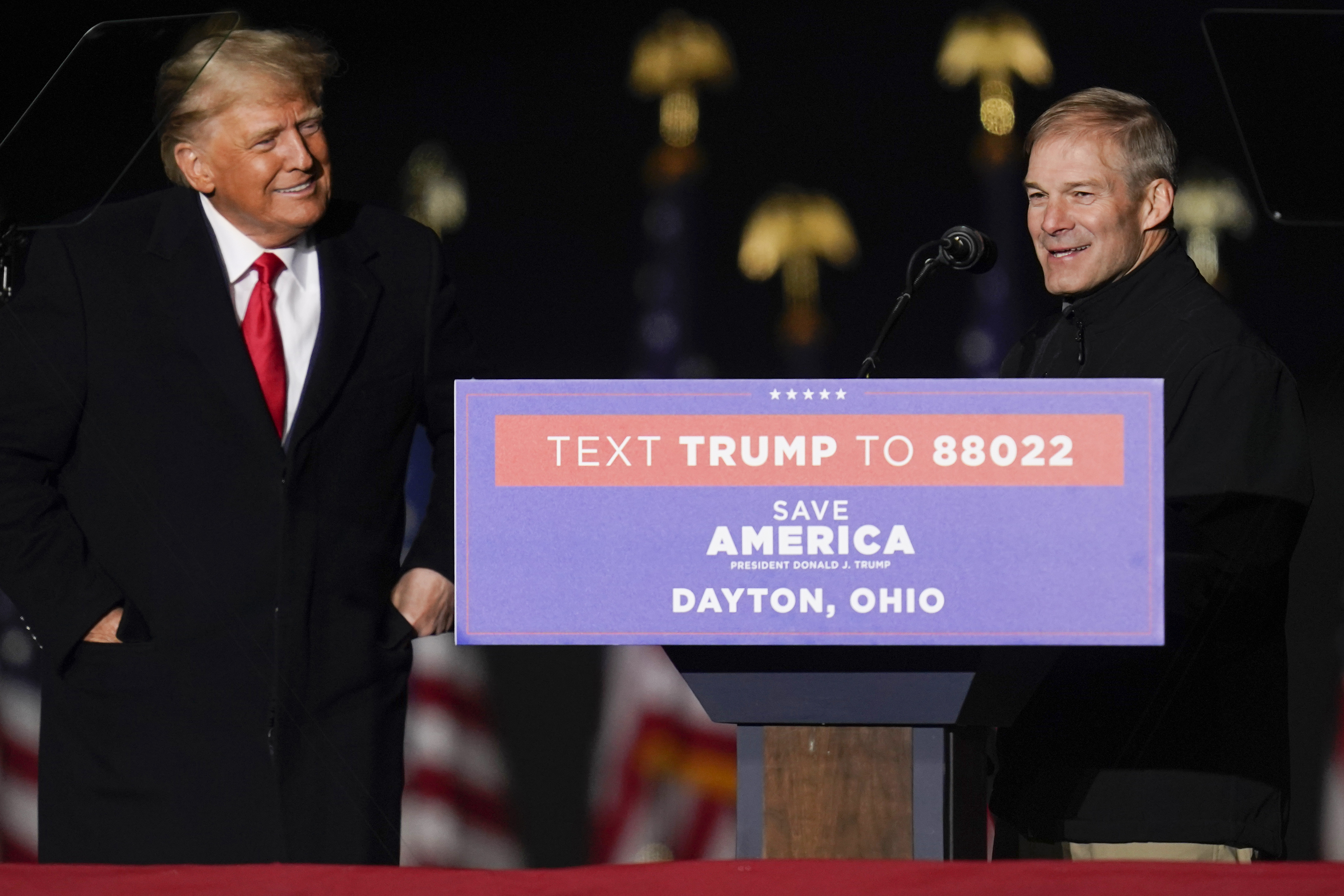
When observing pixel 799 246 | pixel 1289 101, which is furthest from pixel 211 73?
pixel 1289 101

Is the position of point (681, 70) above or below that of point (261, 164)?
above

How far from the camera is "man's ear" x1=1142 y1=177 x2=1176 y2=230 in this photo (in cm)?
213

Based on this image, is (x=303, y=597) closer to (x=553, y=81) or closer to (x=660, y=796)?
(x=660, y=796)

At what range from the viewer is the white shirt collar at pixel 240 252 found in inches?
86.7

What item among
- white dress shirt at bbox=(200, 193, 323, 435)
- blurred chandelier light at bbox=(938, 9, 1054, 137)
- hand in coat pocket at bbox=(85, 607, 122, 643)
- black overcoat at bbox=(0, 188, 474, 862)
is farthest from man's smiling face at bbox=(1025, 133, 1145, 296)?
hand in coat pocket at bbox=(85, 607, 122, 643)

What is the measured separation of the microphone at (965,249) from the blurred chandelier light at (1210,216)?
39 cm

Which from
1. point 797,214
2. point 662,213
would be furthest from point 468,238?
point 797,214

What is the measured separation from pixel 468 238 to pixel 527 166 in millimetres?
149

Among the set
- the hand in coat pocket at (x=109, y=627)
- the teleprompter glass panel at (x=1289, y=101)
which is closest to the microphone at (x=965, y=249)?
the teleprompter glass panel at (x=1289, y=101)

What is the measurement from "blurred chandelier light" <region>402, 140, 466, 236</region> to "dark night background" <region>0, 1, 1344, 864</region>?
0.06 ft

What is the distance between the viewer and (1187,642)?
193 cm

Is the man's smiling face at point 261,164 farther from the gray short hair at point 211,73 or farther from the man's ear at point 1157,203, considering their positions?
the man's ear at point 1157,203

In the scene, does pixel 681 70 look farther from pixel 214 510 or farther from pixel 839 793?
pixel 839 793

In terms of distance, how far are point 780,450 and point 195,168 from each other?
3.71 ft
